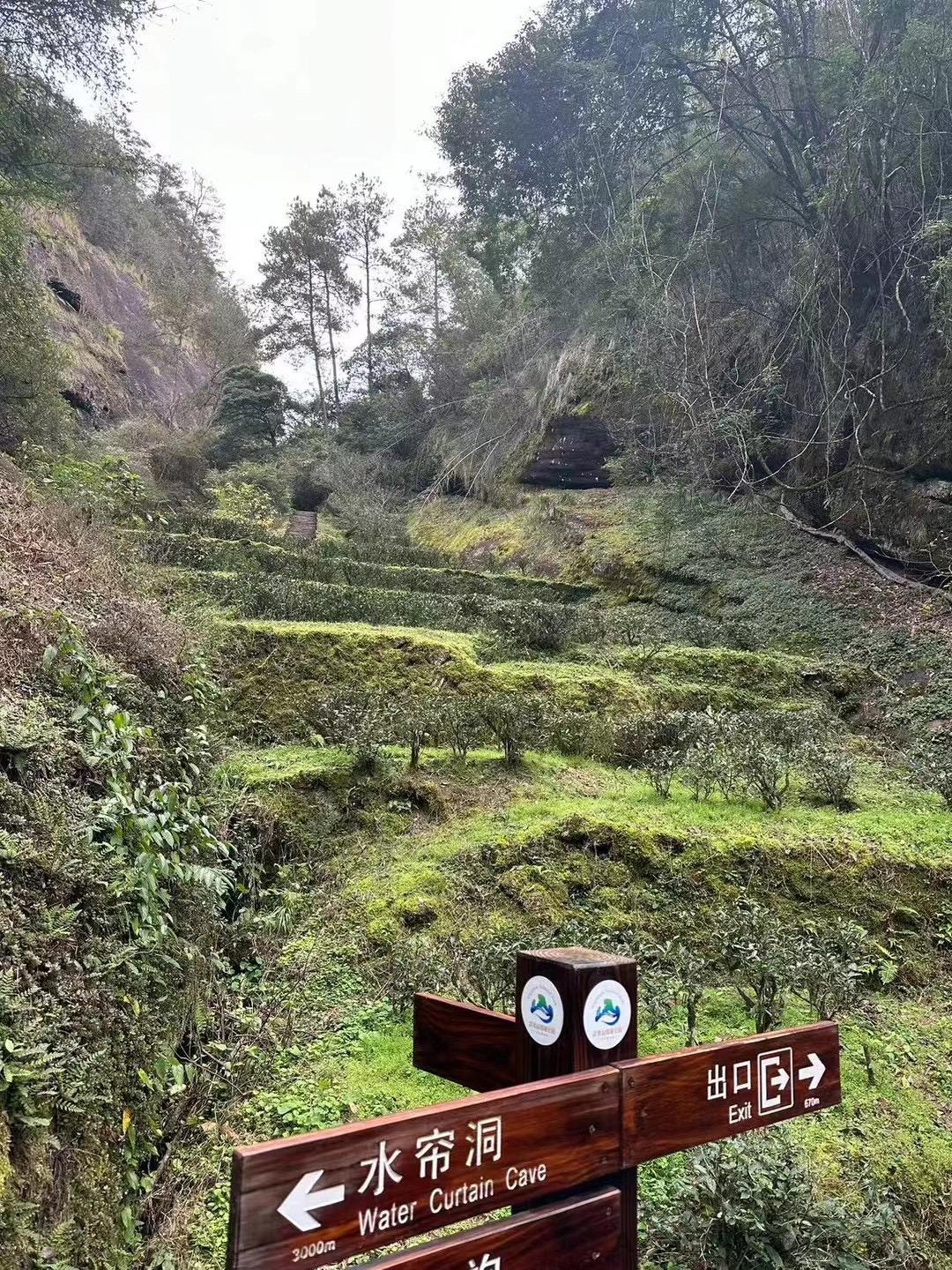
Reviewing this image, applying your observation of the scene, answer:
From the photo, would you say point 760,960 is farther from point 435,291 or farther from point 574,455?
point 435,291

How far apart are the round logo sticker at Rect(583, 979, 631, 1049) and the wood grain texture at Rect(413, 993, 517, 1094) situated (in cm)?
22

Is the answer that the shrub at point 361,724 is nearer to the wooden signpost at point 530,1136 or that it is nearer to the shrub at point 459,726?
the shrub at point 459,726

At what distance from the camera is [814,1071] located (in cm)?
194

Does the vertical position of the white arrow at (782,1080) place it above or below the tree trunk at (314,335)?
below

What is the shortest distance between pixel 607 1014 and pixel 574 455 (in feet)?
52.1

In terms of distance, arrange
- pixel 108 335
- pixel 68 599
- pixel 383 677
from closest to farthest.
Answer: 1. pixel 68 599
2. pixel 383 677
3. pixel 108 335

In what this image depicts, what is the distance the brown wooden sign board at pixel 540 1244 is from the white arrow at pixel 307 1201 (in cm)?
14

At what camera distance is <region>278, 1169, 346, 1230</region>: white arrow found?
1.19 m

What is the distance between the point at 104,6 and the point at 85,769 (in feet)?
38.5

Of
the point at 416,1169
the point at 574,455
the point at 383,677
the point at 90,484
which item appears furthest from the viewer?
the point at 574,455

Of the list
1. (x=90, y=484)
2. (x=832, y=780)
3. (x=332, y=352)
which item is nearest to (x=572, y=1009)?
(x=832, y=780)

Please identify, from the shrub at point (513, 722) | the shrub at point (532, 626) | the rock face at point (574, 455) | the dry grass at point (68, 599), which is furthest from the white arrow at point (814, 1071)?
the rock face at point (574, 455)

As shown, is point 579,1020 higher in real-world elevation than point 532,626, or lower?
lower

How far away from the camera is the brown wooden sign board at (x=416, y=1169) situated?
1.17m
